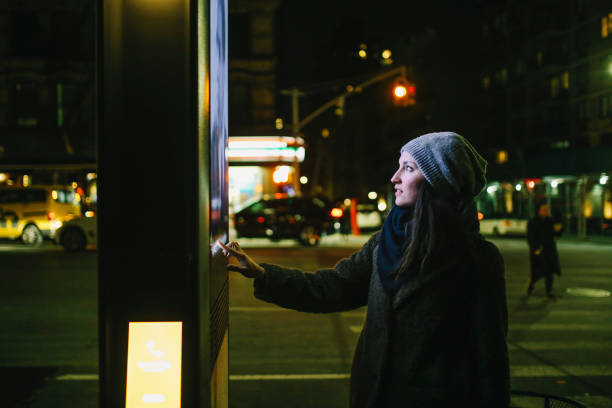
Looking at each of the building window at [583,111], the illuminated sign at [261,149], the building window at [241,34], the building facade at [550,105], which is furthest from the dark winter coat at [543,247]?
the building window at [583,111]

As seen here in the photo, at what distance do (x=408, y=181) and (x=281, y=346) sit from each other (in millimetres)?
5892

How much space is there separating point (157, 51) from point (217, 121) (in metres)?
0.58

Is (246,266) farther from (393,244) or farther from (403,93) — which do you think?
(403,93)

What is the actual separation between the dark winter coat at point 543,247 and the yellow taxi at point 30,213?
17.9m

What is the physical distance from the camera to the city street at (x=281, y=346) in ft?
19.9

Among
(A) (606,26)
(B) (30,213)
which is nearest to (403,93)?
(B) (30,213)

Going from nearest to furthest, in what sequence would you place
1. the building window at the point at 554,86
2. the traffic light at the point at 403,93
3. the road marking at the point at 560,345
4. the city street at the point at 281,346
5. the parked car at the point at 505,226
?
the city street at the point at 281,346 < the road marking at the point at 560,345 < the traffic light at the point at 403,93 < the parked car at the point at 505,226 < the building window at the point at 554,86

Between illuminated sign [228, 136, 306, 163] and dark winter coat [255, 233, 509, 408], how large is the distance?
32.2 metres

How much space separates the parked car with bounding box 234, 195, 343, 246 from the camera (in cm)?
2430

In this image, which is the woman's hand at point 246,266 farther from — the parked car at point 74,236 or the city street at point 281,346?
the parked car at point 74,236

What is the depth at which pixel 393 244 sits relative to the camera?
2410 mm

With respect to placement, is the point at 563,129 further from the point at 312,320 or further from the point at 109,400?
the point at 109,400

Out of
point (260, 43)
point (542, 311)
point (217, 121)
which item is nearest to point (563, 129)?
point (260, 43)

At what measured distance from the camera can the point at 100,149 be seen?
2.60 m
